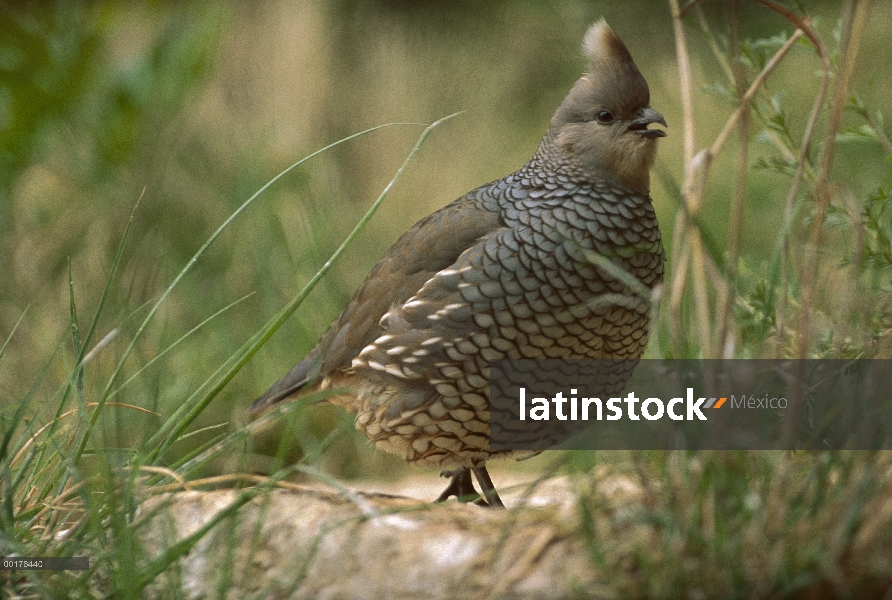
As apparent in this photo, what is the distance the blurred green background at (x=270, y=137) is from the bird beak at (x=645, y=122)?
5.86 ft

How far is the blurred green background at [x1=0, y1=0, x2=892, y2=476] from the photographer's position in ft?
16.2

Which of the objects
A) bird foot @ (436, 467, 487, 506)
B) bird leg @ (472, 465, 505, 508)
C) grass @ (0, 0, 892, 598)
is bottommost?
bird foot @ (436, 467, 487, 506)

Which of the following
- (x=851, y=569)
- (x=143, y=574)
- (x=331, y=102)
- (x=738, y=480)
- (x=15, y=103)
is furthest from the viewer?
(x=331, y=102)

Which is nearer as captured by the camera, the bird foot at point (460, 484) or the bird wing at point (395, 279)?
the bird wing at point (395, 279)

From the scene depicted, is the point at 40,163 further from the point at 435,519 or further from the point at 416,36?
the point at 435,519

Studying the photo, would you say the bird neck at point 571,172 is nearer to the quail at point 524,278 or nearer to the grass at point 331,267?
the quail at point 524,278

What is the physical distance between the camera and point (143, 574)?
1.93m

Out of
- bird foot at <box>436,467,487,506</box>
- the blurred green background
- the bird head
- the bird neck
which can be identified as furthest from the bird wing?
the blurred green background

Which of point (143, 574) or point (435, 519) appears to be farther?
point (435, 519)

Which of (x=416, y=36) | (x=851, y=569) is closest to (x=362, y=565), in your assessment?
(x=851, y=569)

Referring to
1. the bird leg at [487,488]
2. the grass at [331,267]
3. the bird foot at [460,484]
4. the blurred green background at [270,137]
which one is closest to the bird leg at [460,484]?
the bird foot at [460,484]

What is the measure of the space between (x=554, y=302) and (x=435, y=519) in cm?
78

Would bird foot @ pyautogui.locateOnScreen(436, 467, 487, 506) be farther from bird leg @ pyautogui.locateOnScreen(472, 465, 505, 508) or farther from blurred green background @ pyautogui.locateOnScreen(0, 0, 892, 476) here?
blurred green background @ pyautogui.locateOnScreen(0, 0, 892, 476)

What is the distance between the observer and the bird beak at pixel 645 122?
2.77 m
